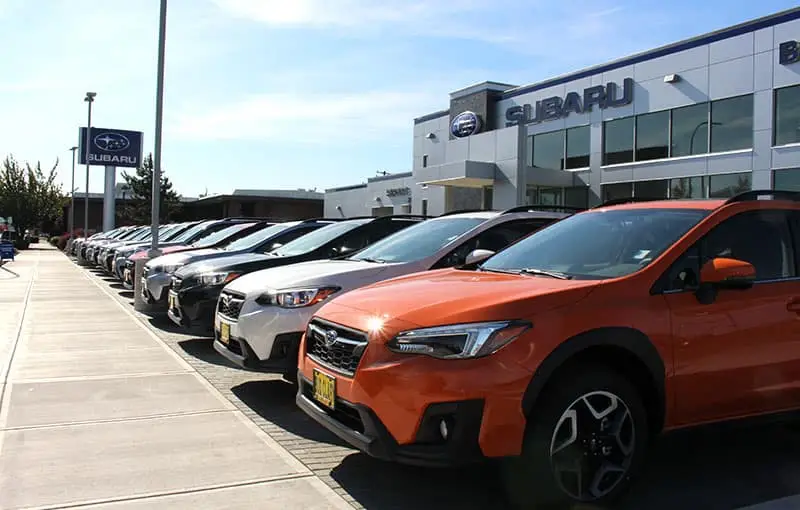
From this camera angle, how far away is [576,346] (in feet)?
11.4

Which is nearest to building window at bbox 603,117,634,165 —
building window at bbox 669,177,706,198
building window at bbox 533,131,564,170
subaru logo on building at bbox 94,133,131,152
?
building window at bbox 669,177,706,198

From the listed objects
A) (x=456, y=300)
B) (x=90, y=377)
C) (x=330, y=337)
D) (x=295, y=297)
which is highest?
(x=456, y=300)

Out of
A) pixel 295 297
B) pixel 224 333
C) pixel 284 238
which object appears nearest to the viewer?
pixel 295 297

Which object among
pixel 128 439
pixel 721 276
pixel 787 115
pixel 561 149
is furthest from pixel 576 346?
pixel 561 149

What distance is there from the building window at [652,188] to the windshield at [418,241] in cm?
1820

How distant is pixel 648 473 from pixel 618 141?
902 inches

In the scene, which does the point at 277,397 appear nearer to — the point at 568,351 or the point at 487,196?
the point at 568,351

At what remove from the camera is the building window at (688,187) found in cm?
2255

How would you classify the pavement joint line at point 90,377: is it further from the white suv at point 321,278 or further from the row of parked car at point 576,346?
the row of parked car at point 576,346

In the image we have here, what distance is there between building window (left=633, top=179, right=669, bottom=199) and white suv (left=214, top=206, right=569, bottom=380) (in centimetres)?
1823

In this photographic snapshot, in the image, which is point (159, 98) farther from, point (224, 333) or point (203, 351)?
point (224, 333)

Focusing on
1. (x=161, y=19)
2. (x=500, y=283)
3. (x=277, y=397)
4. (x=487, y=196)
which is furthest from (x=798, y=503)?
(x=487, y=196)

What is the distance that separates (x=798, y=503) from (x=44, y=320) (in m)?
10.6

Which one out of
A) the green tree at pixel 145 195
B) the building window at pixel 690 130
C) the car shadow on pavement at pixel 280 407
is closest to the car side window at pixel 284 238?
the car shadow on pavement at pixel 280 407
